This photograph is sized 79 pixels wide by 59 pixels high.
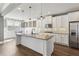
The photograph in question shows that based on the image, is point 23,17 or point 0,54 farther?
point 23,17

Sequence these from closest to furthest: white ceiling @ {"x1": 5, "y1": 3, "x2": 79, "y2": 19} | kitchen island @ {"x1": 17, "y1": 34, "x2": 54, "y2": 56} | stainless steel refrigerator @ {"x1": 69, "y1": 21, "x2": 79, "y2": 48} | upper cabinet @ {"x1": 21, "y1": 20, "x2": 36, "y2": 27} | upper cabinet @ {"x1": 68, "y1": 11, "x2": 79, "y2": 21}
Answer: white ceiling @ {"x1": 5, "y1": 3, "x2": 79, "y2": 19} < upper cabinet @ {"x1": 21, "y1": 20, "x2": 36, "y2": 27} < kitchen island @ {"x1": 17, "y1": 34, "x2": 54, "y2": 56} < stainless steel refrigerator @ {"x1": 69, "y1": 21, "x2": 79, "y2": 48} < upper cabinet @ {"x1": 68, "y1": 11, "x2": 79, "y2": 21}

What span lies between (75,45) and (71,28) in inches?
36.3

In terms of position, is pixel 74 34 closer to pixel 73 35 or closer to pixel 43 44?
pixel 73 35

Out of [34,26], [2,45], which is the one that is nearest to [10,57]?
[2,45]

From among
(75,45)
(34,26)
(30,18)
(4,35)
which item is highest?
(30,18)

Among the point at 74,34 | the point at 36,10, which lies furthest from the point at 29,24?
the point at 74,34

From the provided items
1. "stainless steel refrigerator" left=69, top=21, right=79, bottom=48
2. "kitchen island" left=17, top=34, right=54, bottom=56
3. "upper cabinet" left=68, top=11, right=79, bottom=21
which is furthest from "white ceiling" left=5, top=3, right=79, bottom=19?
"stainless steel refrigerator" left=69, top=21, right=79, bottom=48

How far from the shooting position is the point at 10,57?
270 centimetres

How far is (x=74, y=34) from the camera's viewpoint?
509 centimetres

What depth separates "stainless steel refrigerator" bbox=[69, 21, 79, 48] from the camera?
16.1 ft

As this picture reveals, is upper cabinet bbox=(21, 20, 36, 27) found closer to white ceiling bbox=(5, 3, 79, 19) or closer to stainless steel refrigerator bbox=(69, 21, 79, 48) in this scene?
white ceiling bbox=(5, 3, 79, 19)

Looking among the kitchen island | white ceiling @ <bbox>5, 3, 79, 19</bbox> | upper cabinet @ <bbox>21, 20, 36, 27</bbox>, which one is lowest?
the kitchen island

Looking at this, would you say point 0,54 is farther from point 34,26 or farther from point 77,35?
point 77,35

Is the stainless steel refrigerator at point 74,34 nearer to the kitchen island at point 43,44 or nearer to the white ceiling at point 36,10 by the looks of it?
the kitchen island at point 43,44
